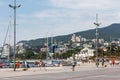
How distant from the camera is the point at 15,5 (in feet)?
148

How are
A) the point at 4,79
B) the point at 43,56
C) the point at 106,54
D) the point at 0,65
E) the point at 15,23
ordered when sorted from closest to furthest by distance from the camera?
the point at 4,79 → the point at 15,23 → the point at 0,65 → the point at 106,54 → the point at 43,56

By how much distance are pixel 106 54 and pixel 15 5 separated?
115768mm

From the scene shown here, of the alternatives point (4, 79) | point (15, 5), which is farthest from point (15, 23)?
point (4, 79)

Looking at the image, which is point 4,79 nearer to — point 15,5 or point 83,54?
point 15,5

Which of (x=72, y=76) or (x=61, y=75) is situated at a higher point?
(x=61, y=75)

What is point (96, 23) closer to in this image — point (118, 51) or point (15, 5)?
point (15, 5)

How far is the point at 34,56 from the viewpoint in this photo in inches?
7766

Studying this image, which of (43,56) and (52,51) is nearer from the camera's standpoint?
(52,51)

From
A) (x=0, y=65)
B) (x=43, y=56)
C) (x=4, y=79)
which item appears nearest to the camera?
(x=4, y=79)

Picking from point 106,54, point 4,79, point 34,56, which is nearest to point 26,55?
point 34,56

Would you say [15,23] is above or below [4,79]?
above

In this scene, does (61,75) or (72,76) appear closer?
(72,76)

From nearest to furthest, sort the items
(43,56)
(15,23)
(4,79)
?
(4,79)
(15,23)
(43,56)

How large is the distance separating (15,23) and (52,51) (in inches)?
4493
